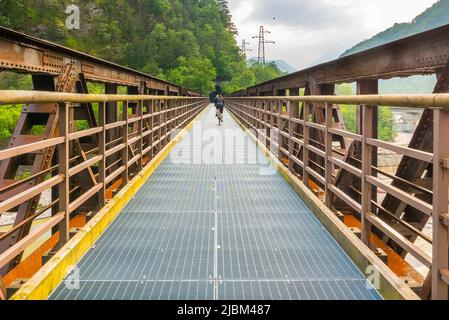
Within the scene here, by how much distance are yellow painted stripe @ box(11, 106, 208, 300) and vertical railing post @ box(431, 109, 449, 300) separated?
2.71m

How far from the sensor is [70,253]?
13.7 feet

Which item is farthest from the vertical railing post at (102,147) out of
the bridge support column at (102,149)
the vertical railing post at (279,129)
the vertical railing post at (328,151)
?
the vertical railing post at (279,129)

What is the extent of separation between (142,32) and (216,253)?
14979 centimetres

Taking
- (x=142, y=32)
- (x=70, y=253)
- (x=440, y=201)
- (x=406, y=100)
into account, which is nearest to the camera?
(x=440, y=201)

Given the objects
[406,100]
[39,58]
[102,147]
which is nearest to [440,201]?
[406,100]

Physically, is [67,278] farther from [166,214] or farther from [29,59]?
[29,59]

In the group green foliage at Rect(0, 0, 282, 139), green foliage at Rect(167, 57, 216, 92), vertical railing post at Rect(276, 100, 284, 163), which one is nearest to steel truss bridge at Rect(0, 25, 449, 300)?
vertical railing post at Rect(276, 100, 284, 163)

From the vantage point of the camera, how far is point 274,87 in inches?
639

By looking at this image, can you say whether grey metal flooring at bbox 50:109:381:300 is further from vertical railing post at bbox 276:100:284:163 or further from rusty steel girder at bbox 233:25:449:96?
vertical railing post at bbox 276:100:284:163

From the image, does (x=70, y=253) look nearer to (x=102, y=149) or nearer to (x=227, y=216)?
(x=102, y=149)

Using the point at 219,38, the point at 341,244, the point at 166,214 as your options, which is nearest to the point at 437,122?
the point at 341,244

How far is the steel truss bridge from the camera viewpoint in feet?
11.1

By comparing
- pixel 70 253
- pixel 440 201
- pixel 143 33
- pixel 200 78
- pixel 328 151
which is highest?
pixel 143 33
